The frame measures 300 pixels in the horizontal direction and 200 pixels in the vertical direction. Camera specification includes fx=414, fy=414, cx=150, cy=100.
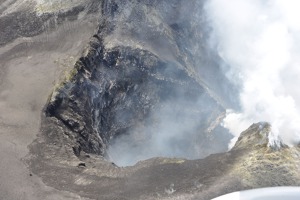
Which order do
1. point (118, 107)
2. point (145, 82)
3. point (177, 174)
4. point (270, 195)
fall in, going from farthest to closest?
point (145, 82) < point (118, 107) < point (177, 174) < point (270, 195)

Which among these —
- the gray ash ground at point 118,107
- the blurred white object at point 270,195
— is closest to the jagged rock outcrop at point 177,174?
the gray ash ground at point 118,107

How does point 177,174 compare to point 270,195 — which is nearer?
point 270,195

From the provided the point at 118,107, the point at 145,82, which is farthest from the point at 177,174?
the point at 145,82

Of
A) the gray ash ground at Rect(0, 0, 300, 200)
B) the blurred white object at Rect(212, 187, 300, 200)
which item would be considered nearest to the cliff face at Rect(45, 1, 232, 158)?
the gray ash ground at Rect(0, 0, 300, 200)

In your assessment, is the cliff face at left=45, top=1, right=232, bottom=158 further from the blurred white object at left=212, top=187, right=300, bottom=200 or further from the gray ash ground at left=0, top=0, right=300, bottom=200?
the blurred white object at left=212, top=187, right=300, bottom=200

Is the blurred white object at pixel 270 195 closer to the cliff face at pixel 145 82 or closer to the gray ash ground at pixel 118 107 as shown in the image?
the gray ash ground at pixel 118 107

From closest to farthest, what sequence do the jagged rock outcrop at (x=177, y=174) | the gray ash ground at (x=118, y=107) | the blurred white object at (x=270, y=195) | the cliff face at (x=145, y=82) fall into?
the blurred white object at (x=270, y=195) → the jagged rock outcrop at (x=177, y=174) → the gray ash ground at (x=118, y=107) → the cliff face at (x=145, y=82)

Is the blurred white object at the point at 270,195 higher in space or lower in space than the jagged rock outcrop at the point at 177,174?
lower

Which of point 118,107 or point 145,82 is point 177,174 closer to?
point 118,107

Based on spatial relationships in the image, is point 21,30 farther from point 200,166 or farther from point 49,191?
point 200,166
